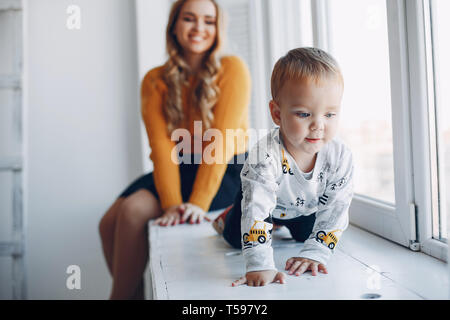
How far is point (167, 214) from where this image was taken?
3.93 ft

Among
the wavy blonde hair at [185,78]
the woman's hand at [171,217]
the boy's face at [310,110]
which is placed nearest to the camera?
the boy's face at [310,110]

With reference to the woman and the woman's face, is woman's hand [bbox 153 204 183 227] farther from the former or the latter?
the woman's face

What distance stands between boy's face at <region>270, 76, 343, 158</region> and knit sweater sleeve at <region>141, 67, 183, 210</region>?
0.65 m

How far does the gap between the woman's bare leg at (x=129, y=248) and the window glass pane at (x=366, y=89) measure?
62 centimetres

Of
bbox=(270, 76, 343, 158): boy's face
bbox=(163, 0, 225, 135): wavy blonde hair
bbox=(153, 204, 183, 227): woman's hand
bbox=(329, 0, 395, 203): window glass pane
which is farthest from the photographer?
bbox=(163, 0, 225, 135): wavy blonde hair

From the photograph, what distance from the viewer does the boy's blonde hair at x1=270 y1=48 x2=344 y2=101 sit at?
2.09 feet

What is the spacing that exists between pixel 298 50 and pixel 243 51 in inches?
49.0

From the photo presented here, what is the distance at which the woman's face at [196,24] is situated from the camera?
4.29 ft

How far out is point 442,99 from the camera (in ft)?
2.41

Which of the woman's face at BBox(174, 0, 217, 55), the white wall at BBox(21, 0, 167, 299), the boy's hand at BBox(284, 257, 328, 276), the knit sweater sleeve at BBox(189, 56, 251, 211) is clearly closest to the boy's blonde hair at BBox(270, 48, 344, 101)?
the boy's hand at BBox(284, 257, 328, 276)

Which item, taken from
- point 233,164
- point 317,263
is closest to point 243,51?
point 233,164

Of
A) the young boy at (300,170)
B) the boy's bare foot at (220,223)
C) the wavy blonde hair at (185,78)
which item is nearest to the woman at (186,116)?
the wavy blonde hair at (185,78)

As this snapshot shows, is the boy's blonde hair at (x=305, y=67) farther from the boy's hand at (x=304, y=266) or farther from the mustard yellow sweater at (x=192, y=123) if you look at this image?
the mustard yellow sweater at (x=192, y=123)
